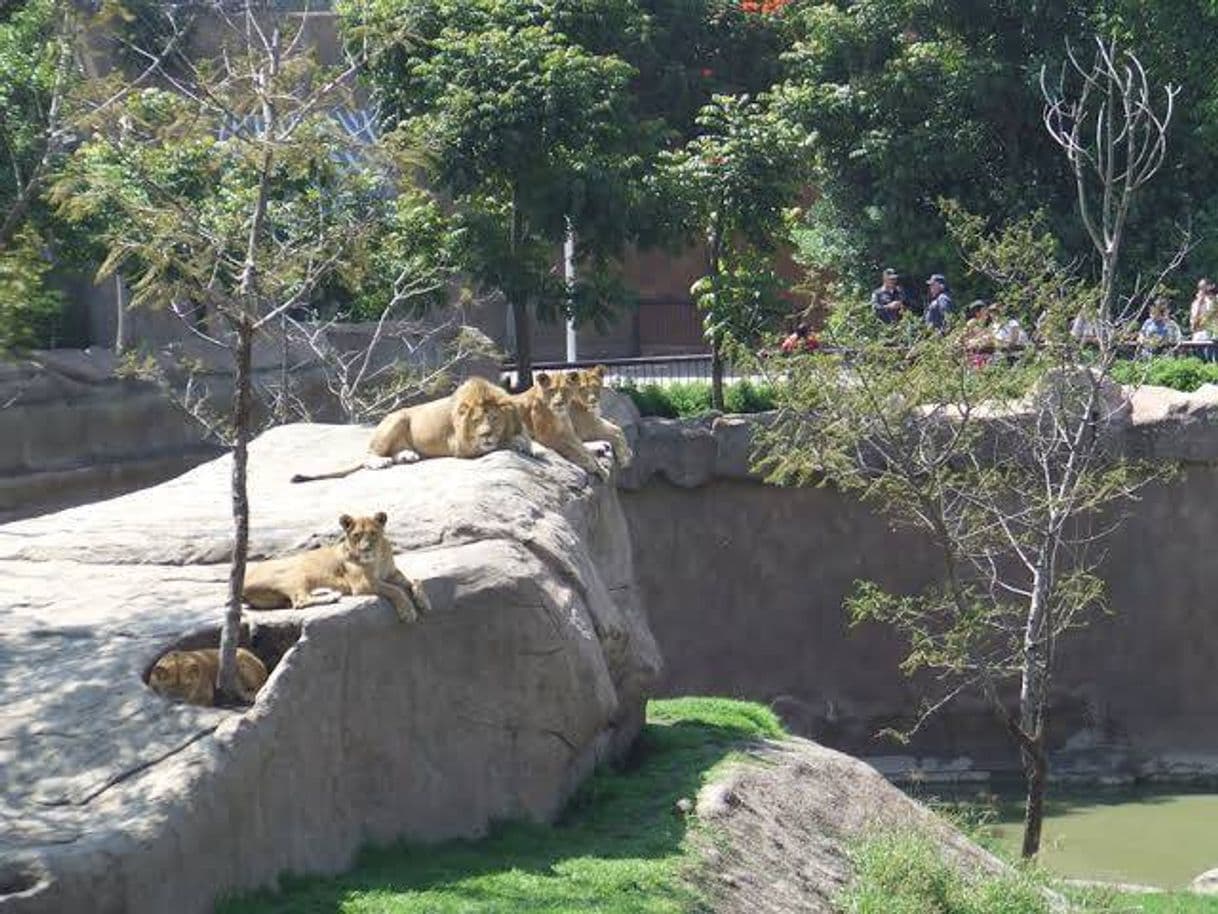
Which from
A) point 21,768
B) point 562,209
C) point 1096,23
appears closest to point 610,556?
point 21,768

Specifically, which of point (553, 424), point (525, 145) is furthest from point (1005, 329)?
point (525, 145)

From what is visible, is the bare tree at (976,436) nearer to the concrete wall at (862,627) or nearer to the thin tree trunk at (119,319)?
the concrete wall at (862,627)

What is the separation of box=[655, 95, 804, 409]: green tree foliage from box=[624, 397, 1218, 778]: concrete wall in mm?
1446

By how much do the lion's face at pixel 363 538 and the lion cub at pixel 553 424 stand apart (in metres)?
4.26

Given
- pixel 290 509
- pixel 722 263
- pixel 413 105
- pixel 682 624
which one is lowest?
pixel 682 624

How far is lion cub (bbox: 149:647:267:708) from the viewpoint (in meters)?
11.2

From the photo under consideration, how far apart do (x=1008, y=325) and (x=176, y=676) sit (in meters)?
10.3

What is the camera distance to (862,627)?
988 inches

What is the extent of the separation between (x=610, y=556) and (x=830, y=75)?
1794cm

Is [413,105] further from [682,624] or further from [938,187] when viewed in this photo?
[938,187]

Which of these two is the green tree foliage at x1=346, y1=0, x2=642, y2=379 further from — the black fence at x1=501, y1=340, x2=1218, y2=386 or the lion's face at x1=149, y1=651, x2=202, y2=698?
the lion's face at x1=149, y1=651, x2=202, y2=698

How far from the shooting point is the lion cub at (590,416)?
1720 centimetres

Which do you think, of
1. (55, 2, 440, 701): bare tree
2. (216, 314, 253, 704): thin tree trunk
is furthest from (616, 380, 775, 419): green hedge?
(216, 314, 253, 704): thin tree trunk

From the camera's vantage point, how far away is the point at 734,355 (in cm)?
2238
